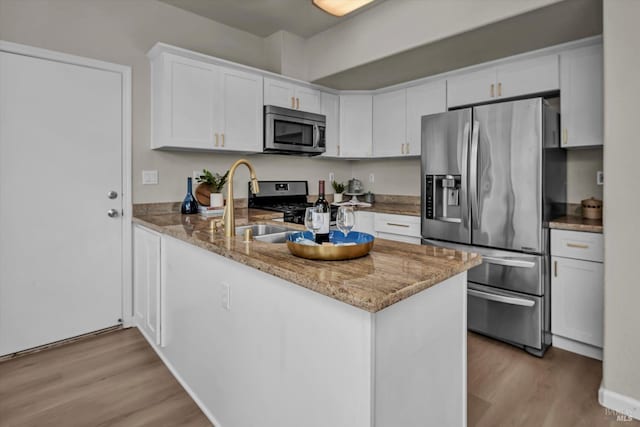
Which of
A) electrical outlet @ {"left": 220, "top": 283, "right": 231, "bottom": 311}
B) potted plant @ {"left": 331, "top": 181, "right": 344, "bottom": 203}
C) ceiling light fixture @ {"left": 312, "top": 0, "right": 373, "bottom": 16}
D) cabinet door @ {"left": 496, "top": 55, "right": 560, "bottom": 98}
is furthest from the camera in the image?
potted plant @ {"left": 331, "top": 181, "right": 344, "bottom": 203}

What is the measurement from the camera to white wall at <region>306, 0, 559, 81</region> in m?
2.30

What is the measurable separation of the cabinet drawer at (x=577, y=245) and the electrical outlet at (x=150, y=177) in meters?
3.05

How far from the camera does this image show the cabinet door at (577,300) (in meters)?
2.27

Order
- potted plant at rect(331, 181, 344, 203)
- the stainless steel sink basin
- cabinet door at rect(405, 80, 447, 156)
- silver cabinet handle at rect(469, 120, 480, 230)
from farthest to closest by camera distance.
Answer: potted plant at rect(331, 181, 344, 203) → cabinet door at rect(405, 80, 447, 156) → silver cabinet handle at rect(469, 120, 480, 230) → the stainless steel sink basin

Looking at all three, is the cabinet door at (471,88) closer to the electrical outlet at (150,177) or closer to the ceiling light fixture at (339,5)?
the ceiling light fixture at (339,5)

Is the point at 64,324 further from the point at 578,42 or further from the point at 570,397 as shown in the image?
the point at 578,42

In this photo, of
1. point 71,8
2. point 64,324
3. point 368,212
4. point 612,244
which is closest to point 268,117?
point 368,212

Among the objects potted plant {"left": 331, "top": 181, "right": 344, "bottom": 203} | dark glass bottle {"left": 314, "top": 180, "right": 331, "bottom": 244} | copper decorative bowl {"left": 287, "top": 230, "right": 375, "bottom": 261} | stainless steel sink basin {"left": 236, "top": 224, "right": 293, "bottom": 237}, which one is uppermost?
potted plant {"left": 331, "top": 181, "right": 344, "bottom": 203}

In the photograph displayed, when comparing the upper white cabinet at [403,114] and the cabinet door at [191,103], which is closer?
the cabinet door at [191,103]

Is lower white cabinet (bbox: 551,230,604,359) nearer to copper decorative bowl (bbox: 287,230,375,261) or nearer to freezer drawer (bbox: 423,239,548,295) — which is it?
freezer drawer (bbox: 423,239,548,295)

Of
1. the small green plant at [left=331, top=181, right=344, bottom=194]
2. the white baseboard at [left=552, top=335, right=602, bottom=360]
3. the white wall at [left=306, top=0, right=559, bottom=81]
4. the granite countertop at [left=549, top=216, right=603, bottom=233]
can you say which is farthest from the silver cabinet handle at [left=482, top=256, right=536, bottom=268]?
the small green plant at [left=331, top=181, right=344, bottom=194]

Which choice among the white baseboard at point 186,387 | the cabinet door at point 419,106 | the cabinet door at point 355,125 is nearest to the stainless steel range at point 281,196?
Answer: the cabinet door at point 355,125

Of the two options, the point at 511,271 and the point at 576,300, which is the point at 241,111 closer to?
the point at 511,271

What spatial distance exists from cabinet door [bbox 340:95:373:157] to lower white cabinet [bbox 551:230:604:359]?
2.08 meters
